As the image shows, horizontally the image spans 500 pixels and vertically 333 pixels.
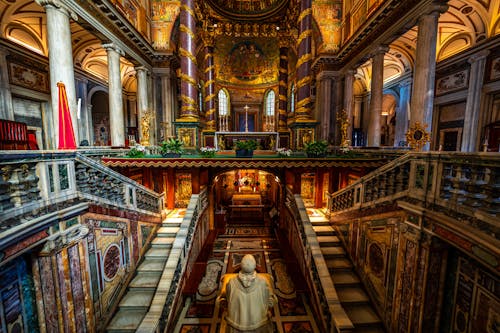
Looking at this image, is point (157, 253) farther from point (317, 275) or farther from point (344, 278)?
point (344, 278)

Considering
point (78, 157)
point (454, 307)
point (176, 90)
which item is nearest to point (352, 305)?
point (454, 307)

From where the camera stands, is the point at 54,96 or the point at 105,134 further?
the point at 105,134

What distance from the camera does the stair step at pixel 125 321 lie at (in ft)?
13.3

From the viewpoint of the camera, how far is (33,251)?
2746mm

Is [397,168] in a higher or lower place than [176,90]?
lower

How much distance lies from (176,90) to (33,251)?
14.3m

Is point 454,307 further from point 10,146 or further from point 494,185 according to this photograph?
point 10,146

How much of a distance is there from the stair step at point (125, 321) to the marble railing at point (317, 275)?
4117 mm

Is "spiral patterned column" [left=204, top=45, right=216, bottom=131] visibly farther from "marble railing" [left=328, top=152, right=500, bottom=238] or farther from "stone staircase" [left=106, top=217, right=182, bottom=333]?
"marble railing" [left=328, top=152, right=500, bottom=238]

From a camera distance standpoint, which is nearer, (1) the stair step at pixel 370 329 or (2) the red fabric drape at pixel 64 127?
(2) the red fabric drape at pixel 64 127

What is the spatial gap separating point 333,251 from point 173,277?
4541 millimetres

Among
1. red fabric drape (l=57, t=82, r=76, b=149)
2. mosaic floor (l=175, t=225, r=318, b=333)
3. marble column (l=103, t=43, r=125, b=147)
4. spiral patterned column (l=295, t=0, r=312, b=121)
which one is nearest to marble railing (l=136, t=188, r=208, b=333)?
mosaic floor (l=175, t=225, r=318, b=333)

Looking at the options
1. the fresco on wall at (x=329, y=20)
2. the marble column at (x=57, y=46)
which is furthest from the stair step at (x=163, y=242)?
the fresco on wall at (x=329, y=20)

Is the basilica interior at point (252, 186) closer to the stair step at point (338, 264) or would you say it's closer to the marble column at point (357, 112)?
the stair step at point (338, 264)
